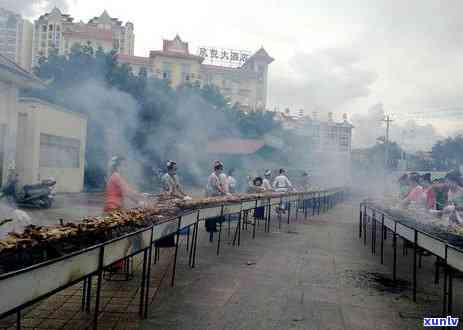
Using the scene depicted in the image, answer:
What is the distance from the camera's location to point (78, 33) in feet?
194

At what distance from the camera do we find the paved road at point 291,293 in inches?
176

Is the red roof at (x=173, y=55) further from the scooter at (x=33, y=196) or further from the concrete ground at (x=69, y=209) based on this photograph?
the scooter at (x=33, y=196)

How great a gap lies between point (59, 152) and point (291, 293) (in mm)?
16010

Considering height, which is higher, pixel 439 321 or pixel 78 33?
pixel 78 33

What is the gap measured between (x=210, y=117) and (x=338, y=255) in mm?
26109

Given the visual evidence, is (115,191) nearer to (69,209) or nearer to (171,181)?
(171,181)

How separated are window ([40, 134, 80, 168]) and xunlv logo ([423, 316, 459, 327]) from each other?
53.6 feet

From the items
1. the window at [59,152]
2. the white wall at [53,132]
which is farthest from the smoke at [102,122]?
the window at [59,152]

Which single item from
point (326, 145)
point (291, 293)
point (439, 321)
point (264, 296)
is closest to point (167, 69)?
point (326, 145)

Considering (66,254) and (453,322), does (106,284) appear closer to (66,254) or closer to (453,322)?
(66,254)

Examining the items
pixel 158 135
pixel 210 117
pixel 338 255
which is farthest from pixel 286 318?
pixel 210 117

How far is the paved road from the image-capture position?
447cm

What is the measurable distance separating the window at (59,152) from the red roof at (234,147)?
36.6 ft

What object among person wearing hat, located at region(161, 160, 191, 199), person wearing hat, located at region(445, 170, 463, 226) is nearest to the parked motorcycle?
person wearing hat, located at region(161, 160, 191, 199)
